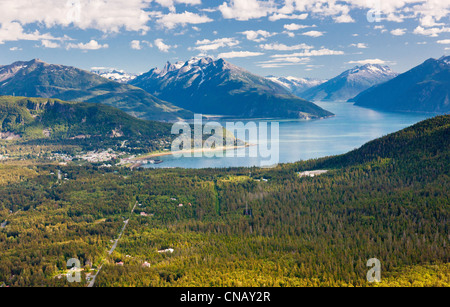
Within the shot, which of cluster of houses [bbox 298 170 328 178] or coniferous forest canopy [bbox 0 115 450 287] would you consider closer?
coniferous forest canopy [bbox 0 115 450 287]

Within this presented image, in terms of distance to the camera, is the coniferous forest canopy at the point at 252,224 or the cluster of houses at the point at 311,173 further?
the cluster of houses at the point at 311,173

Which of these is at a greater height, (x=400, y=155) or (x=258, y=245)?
(x=400, y=155)

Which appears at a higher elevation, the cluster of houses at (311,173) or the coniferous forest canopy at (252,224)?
the cluster of houses at (311,173)

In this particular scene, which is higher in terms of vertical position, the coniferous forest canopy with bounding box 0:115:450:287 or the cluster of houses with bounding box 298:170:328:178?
the cluster of houses with bounding box 298:170:328:178

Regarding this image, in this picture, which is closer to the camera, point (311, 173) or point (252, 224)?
point (252, 224)

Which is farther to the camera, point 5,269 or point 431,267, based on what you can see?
point 5,269

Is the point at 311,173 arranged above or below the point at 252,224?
above
